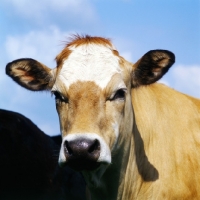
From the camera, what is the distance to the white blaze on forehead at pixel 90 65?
8898 mm

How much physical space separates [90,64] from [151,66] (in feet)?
3.48

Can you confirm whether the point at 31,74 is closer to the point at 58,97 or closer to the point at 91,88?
the point at 58,97

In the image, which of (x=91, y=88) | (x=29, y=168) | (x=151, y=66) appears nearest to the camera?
(x=91, y=88)

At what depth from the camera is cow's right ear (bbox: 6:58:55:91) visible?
383 inches

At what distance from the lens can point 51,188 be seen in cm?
1533

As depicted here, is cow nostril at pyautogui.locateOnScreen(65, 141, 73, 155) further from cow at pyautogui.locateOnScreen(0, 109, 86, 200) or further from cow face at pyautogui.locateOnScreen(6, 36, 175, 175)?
cow at pyautogui.locateOnScreen(0, 109, 86, 200)

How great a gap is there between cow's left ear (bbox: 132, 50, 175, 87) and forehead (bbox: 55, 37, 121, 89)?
413 mm

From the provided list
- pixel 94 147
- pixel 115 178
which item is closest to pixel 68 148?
pixel 94 147

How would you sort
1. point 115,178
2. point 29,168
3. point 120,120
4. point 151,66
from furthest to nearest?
point 29,168 → point 151,66 → point 115,178 → point 120,120

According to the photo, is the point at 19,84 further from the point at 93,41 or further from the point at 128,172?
the point at 128,172

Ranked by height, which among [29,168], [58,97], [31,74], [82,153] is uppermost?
[31,74]

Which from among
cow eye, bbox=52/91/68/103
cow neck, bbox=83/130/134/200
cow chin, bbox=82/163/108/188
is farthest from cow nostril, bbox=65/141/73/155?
cow neck, bbox=83/130/134/200

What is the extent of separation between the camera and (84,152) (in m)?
8.10

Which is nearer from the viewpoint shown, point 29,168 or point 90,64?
point 90,64
